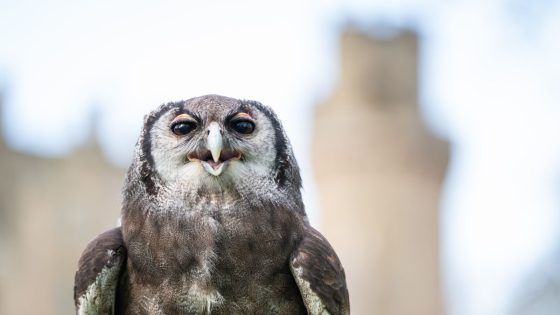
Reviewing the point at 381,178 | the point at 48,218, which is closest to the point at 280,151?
the point at 381,178

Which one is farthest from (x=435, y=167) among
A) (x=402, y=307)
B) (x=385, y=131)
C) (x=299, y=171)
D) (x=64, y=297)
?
(x=299, y=171)

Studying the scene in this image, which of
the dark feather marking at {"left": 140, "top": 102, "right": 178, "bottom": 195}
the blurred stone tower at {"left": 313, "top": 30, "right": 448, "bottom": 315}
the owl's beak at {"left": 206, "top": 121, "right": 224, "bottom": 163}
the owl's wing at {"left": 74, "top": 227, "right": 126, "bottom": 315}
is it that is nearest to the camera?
the owl's beak at {"left": 206, "top": 121, "right": 224, "bottom": 163}

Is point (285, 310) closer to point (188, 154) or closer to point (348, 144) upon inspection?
point (188, 154)

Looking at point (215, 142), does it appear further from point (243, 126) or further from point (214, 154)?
point (243, 126)

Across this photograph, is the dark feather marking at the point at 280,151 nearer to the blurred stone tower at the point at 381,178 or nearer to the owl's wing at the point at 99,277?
the owl's wing at the point at 99,277

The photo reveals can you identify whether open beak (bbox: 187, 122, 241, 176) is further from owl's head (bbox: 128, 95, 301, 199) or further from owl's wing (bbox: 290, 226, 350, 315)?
owl's wing (bbox: 290, 226, 350, 315)

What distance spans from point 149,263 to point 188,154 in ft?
2.03

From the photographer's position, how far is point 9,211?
42656 mm

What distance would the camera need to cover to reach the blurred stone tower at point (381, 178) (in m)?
42.0

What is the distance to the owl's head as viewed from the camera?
527cm

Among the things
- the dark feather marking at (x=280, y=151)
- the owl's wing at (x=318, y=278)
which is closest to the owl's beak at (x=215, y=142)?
the dark feather marking at (x=280, y=151)

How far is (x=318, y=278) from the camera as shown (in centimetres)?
535

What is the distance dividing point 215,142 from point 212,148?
0.04 m

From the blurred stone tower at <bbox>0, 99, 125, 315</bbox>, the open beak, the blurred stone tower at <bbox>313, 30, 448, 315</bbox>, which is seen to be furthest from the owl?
the blurred stone tower at <bbox>313, 30, 448, 315</bbox>
